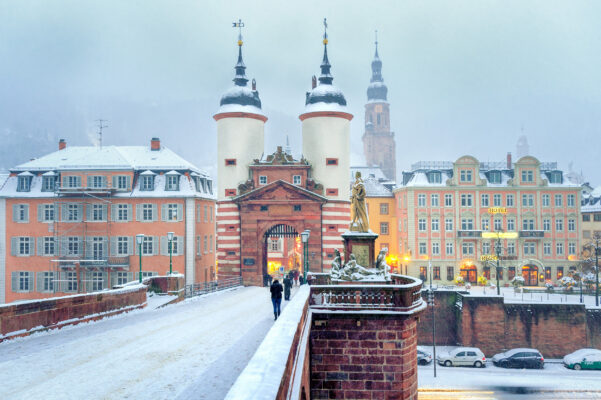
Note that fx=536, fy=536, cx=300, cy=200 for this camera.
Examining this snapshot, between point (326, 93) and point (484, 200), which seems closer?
point (326, 93)

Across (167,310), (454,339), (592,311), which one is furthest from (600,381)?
(167,310)

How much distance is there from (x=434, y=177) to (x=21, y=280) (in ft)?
137

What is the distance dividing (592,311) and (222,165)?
107 ft

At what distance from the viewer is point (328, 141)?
4703cm

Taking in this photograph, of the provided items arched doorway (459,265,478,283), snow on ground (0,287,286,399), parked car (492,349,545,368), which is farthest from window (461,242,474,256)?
snow on ground (0,287,286,399)

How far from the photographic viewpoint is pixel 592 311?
1667 inches

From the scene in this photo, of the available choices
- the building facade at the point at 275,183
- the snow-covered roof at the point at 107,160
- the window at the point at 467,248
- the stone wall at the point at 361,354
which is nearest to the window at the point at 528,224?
the window at the point at 467,248

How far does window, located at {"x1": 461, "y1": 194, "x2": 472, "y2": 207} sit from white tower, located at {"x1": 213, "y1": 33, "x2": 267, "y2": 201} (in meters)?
23.3

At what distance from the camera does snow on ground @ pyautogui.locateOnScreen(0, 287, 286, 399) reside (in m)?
11.0

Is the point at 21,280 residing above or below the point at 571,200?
below

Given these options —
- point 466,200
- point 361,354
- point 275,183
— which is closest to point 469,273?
point 466,200

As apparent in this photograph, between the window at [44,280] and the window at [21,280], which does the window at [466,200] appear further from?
the window at [21,280]

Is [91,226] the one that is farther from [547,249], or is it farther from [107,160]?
[547,249]

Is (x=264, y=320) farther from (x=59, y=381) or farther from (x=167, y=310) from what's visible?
(x=59, y=381)
